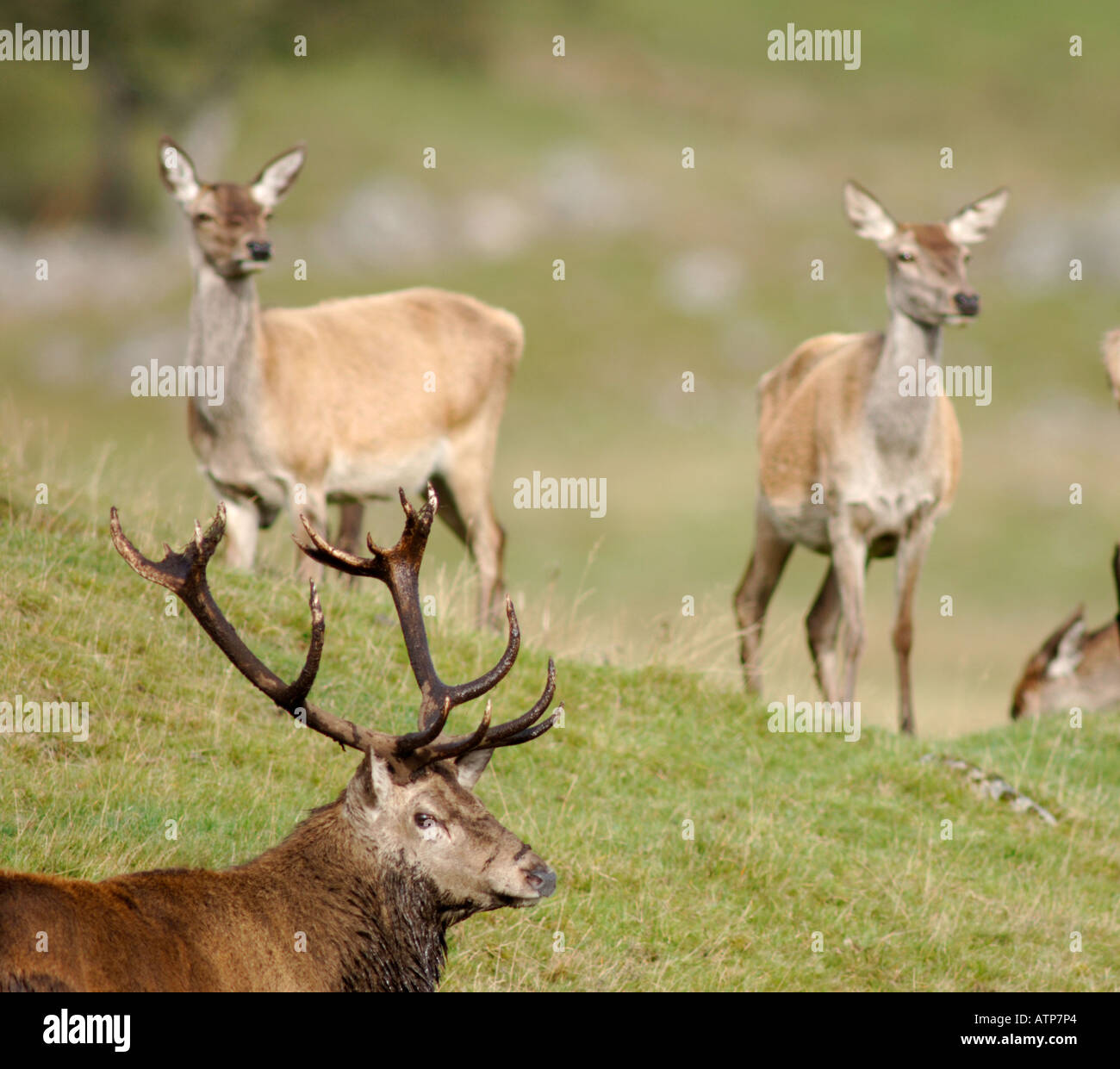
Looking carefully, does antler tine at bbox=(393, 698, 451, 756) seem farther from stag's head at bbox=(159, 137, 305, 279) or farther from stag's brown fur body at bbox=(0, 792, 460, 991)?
stag's head at bbox=(159, 137, 305, 279)

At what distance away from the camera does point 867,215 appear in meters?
11.1

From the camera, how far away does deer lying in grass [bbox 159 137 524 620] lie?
9828 mm

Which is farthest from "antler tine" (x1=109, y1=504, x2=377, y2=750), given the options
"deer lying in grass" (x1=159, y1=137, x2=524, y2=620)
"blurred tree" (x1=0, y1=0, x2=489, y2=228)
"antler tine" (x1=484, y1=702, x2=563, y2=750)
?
"blurred tree" (x1=0, y1=0, x2=489, y2=228)

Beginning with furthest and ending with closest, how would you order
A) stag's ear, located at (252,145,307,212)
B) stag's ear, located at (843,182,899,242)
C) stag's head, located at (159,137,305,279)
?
stag's ear, located at (843,182,899,242) → stag's ear, located at (252,145,307,212) → stag's head, located at (159,137,305,279)

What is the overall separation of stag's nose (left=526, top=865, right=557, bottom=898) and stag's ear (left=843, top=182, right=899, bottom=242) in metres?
7.19

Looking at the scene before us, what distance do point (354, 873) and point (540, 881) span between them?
511mm

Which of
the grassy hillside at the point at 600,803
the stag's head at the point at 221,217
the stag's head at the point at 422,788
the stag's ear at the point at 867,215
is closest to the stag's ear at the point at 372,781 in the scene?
the stag's head at the point at 422,788

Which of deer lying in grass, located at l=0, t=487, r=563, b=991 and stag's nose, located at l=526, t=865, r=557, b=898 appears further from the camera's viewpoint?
stag's nose, located at l=526, t=865, r=557, b=898

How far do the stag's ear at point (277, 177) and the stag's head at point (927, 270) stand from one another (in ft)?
→ 11.9

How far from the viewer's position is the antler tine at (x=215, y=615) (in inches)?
181

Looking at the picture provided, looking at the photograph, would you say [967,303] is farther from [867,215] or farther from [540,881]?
[540,881]

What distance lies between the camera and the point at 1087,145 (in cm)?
5391
